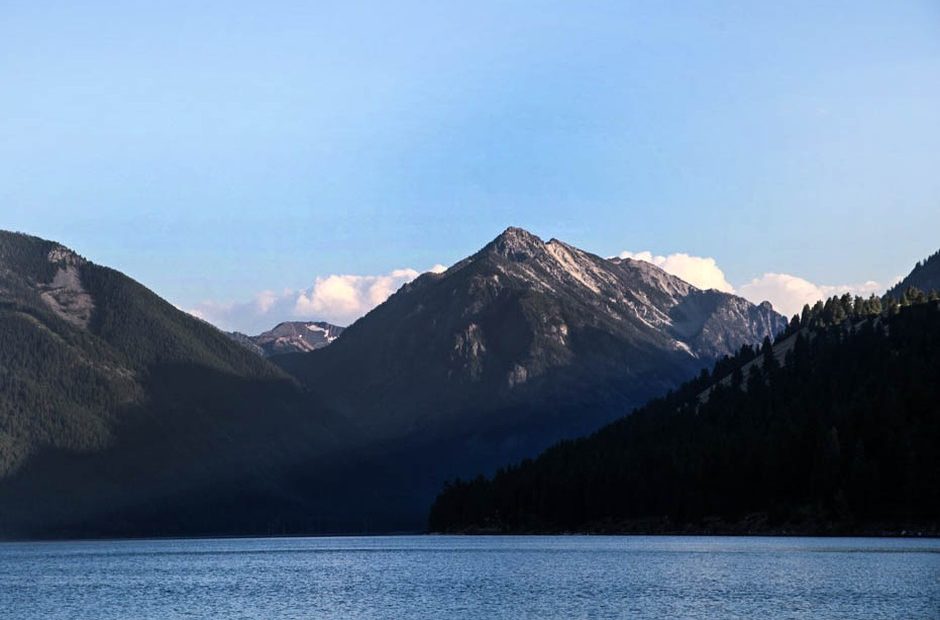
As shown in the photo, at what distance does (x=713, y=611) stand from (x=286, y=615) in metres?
38.5

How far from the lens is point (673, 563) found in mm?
173250

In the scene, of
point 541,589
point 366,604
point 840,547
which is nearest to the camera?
point 366,604

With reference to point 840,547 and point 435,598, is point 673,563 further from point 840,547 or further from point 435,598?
point 435,598

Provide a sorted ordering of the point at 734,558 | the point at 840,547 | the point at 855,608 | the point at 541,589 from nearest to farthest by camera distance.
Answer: the point at 855,608
the point at 541,589
the point at 734,558
the point at 840,547

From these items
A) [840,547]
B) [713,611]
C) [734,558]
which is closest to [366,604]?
[713,611]

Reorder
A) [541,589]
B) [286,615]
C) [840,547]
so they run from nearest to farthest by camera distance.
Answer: [286,615] → [541,589] → [840,547]

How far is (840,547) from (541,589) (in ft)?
215

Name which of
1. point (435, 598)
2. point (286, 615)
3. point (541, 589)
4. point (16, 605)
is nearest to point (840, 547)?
point (541, 589)

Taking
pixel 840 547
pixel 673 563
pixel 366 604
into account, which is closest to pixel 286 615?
pixel 366 604

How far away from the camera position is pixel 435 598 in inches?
5379

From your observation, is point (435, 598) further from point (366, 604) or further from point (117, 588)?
point (117, 588)

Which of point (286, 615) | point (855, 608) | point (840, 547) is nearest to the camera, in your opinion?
point (855, 608)

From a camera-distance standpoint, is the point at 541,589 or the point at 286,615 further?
the point at 541,589

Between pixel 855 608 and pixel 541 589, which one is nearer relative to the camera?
pixel 855 608
